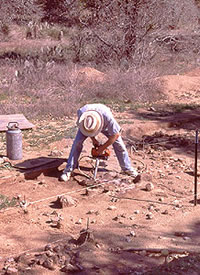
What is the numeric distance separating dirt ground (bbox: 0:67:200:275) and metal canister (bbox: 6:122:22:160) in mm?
155

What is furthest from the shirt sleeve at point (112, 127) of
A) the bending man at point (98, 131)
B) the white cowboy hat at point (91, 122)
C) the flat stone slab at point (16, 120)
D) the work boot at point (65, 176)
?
the flat stone slab at point (16, 120)

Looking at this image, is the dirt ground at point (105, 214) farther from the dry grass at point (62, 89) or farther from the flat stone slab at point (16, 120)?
the dry grass at point (62, 89)

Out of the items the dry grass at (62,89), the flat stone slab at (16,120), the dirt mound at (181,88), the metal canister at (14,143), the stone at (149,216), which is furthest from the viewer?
the dirt mound at (181,88)

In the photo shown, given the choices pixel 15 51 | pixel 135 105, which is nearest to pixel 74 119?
pixel 135 105

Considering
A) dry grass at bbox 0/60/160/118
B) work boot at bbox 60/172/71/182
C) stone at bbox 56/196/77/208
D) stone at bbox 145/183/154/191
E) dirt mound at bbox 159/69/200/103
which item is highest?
stone at bbox 56/196/77/208

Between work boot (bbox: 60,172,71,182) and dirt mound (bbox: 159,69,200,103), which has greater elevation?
work boot (bbox: 60,172,71,182)

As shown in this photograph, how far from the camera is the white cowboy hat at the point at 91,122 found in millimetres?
6716

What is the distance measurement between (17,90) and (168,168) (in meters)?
6.32

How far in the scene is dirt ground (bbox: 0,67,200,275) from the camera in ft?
15.6

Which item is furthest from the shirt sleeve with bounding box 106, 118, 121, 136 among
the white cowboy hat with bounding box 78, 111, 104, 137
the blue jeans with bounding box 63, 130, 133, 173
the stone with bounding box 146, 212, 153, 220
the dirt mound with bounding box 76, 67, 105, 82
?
the dirt mound with bounding box 76, 67, 105, 82

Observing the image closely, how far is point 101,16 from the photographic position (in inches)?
687

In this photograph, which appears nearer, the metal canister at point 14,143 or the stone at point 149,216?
the stone at point 149,216

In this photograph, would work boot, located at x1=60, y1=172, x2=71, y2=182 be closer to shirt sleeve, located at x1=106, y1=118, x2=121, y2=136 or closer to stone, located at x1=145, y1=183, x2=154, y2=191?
shirt sleeve, located at x1=106, y1=118, x2=121, y2=136

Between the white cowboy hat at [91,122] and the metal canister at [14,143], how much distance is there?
1.63 meters
